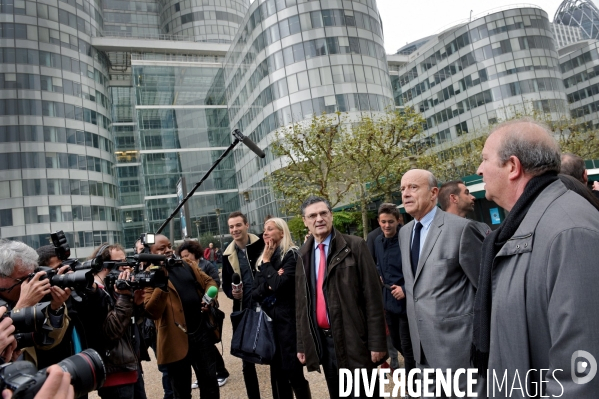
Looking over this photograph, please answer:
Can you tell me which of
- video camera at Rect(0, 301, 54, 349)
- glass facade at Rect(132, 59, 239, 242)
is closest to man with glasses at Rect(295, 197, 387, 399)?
video camera at Rect(0, 301, 54, 349)

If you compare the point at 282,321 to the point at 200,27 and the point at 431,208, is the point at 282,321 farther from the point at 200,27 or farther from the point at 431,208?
the point at 200,27

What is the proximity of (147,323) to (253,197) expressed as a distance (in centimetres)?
3788

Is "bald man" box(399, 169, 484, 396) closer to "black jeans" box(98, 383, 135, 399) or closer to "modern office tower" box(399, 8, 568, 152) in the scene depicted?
"black jeans" box(98, 383, 135, 399)

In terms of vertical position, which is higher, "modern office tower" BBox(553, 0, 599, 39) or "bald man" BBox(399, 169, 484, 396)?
"modern office tower" BBox(553, 0, 599, 39)

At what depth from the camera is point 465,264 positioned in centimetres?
279

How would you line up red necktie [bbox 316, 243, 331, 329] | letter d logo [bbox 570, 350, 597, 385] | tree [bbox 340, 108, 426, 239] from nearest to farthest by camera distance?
letter d logo [bbox 570, 350, 597, 385]
red necktie [bbox 316, 243, 331, 329]
tree [bbox 340, 108, 426, 239]

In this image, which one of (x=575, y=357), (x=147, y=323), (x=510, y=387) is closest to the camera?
(x=575, y=357)

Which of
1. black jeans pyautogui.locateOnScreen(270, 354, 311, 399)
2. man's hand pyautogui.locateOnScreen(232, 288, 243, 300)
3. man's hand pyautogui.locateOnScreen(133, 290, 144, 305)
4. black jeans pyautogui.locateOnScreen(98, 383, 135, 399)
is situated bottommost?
black jeans pyautogui.locateOnScreen(270, 354, 311, 399)

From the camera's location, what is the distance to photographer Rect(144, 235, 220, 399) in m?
4.18

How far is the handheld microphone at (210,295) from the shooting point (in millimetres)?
4281

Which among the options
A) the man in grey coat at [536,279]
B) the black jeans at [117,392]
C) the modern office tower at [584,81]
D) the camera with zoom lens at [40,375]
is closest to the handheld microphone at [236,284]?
the black jeans at [117,392]

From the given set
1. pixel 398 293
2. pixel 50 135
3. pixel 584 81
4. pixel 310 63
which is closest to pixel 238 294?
pixel 398 293

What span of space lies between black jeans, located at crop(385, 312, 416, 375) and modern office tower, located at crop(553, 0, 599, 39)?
178 m

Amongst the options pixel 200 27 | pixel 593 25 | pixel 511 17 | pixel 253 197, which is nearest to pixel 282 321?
pixel 253 197
